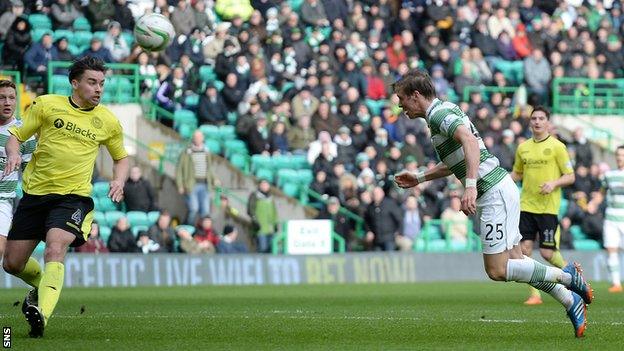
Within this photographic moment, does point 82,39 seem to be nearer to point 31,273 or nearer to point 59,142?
point 31,273

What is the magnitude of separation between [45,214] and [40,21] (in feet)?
57.3

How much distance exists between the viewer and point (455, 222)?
2741cm

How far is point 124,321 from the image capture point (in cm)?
1326

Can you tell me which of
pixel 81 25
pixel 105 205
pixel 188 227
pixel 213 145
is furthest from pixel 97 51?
pixel 188 227

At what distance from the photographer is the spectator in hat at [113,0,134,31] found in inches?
1128

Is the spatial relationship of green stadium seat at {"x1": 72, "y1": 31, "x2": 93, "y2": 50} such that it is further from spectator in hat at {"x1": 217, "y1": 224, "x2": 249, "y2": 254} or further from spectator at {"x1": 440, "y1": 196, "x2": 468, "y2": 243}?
spectator at {"x1": 440, "y1": 196, "x2": 468, "y2": 243}

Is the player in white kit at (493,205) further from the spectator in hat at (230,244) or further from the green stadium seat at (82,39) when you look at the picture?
the green stadium seat at (82,39)

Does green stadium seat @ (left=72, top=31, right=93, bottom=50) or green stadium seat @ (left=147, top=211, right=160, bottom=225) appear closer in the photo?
green stadium seat @ (left=147, top=211, right=160, bottom=225)

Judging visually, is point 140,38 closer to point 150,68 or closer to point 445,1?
point 150,68

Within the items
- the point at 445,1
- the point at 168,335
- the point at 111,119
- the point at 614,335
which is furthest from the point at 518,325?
the point at 445,1

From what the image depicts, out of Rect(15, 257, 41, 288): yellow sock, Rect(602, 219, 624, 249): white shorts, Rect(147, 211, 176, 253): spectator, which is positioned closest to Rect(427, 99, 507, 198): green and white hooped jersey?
Rect(15, 257, 41, 288): yellow sock

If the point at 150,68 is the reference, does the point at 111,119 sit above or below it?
below

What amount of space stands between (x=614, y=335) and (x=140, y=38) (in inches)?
409

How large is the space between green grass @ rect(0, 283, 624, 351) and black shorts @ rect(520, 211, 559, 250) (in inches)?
30.3
